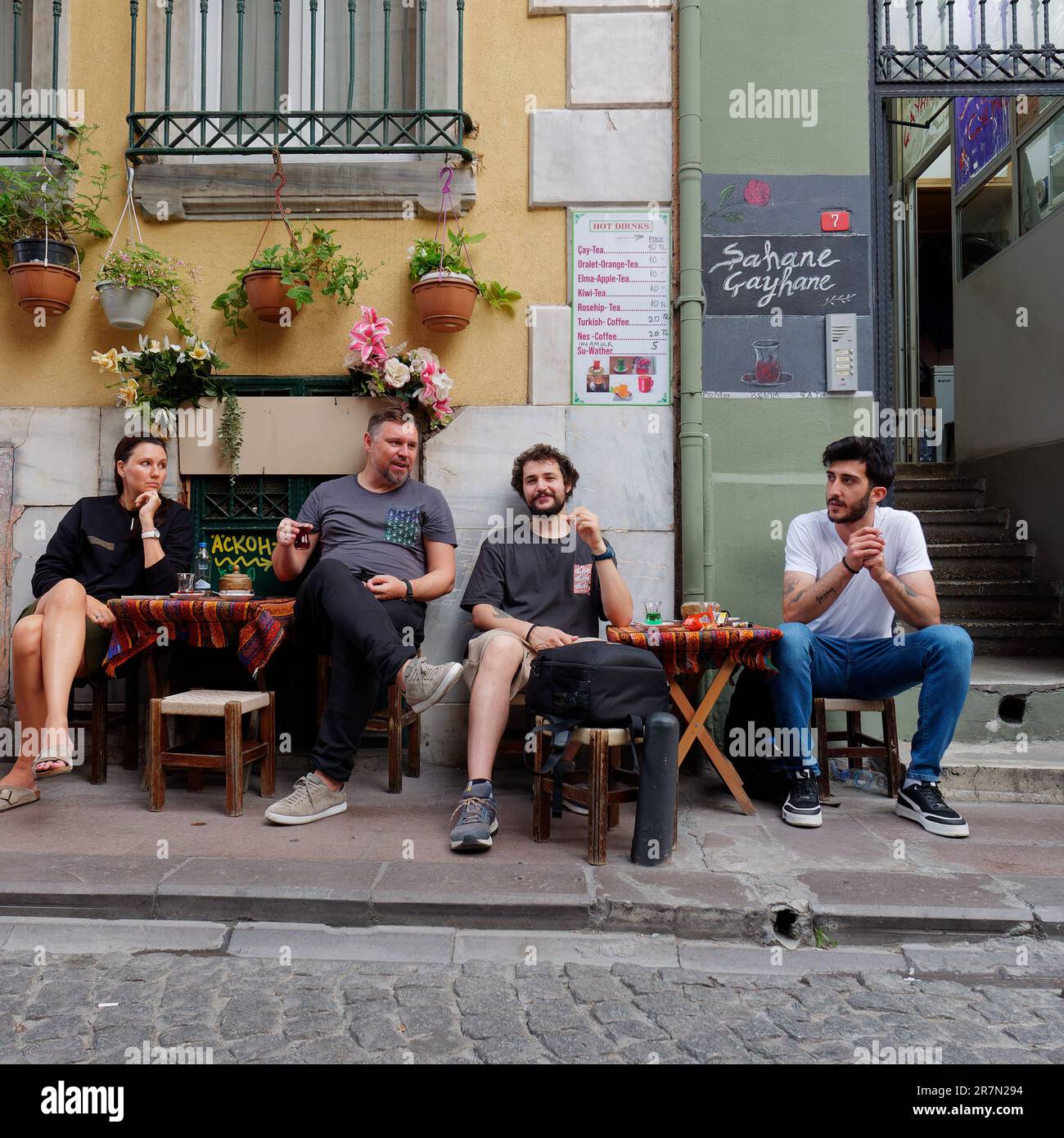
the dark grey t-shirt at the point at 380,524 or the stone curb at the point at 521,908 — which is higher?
the dark grey t-shirt at the point at 380,524

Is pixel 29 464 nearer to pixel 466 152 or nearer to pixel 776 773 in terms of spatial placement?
pixel 466 152

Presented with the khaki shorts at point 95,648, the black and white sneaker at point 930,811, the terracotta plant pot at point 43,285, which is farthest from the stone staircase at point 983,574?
the terracotta plant pot at point 43,285

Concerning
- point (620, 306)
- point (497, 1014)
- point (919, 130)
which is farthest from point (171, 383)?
point (919, 130)

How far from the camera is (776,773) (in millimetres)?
4191

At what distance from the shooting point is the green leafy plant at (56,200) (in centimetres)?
507

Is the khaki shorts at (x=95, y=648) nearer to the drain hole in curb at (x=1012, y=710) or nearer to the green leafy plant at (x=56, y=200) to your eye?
the green leafy plant at (x=56, y=200)

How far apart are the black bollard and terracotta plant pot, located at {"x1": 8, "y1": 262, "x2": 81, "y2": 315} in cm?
412

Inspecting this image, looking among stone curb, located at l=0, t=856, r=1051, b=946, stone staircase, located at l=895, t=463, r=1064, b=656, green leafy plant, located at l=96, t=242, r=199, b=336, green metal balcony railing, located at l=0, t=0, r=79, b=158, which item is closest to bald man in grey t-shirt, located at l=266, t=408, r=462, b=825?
stone curb, located at l=0, t=856, r=1051, b=946

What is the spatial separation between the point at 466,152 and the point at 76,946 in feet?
14.1

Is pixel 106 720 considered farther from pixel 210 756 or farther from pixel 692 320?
pixel 692 320

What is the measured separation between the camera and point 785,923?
2.96 metres

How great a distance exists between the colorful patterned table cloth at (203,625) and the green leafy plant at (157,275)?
179cm

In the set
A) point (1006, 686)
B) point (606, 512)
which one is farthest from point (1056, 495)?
point (606, 512)
